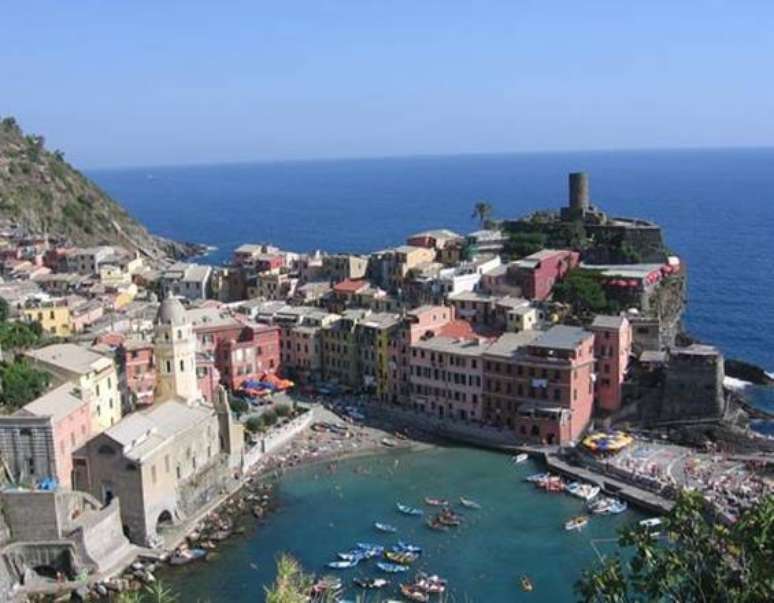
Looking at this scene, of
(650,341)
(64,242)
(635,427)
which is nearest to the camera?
(635,427)

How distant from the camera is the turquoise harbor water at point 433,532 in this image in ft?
141

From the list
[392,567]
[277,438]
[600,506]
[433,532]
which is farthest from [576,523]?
[277,438]

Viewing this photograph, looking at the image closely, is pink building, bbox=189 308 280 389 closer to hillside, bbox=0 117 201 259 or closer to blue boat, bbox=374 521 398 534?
blue boat, bbox=374 521 398 534

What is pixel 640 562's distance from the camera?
785 inches

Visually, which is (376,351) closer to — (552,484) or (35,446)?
(552,484)

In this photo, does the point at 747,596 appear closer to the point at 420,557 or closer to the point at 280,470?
the point at 420,557

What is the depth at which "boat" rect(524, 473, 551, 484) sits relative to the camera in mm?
54094

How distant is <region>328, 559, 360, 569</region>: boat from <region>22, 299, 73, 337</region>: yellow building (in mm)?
37476

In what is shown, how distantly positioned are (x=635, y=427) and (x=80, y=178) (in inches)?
4473

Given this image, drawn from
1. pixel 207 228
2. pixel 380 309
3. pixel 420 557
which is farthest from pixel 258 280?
pixel 207 228

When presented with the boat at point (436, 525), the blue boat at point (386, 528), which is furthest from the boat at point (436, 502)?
the blue boat at point (386, 528)

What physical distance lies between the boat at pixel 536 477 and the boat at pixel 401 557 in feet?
37.3

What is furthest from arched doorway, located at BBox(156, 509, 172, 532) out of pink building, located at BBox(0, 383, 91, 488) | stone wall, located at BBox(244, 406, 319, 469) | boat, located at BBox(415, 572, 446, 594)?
boat, located at BBox(415, 572, 446, 594)

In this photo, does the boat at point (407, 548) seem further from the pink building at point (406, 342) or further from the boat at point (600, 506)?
the pink building at point (406, 342)
